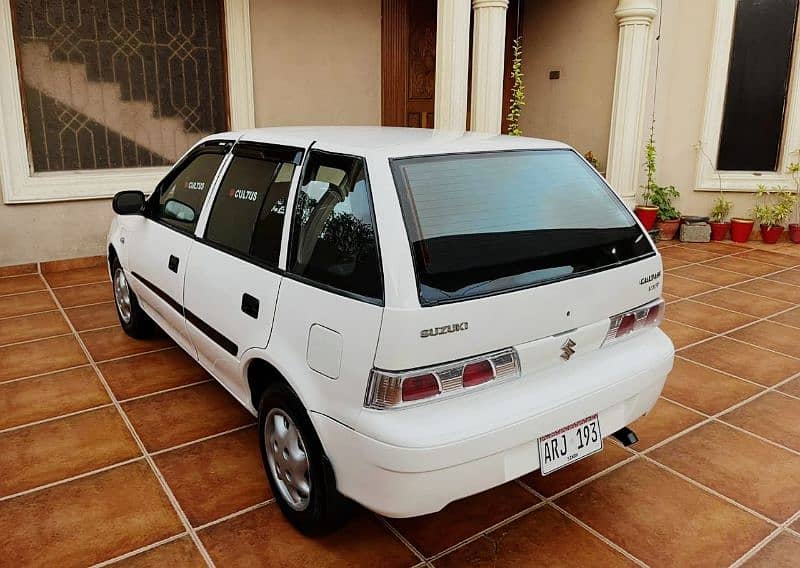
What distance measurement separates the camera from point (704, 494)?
2732 millimetres

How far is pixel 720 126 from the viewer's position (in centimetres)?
815

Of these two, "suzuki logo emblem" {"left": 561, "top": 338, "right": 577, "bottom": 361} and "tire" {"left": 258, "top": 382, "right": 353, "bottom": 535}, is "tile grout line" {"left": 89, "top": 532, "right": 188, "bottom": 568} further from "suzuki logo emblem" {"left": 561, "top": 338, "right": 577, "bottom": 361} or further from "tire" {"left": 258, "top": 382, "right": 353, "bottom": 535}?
"suzuki logo emblem" {"left": 561, "top": 338, "right": 577, "bottom": 361}

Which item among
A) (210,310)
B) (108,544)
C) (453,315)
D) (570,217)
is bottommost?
(108,544)

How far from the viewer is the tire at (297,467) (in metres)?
2.20

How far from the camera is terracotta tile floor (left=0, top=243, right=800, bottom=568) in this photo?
236 cm

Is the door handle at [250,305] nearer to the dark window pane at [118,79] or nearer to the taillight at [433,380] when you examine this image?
the taillight at [433,380]

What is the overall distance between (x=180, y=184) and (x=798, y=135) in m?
7.58

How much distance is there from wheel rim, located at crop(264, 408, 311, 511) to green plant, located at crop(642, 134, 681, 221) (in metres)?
7.05

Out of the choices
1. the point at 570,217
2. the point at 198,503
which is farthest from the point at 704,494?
the point at 198,503

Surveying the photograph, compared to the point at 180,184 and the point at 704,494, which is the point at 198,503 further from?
the point at 704,494

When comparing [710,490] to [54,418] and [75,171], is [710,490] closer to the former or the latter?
[54,418]

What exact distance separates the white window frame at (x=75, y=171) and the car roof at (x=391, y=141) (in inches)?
159

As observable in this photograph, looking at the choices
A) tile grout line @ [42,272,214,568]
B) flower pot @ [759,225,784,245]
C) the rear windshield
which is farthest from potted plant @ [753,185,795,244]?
tile grout line @ [42,272,214,568]

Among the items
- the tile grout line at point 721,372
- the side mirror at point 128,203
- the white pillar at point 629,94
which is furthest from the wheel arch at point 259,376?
the white pillar at point 629,94
